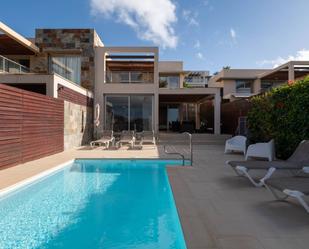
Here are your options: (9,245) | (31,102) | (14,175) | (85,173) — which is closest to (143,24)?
(31,102)

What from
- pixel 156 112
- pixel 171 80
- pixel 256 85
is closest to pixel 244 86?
pixel 256 85

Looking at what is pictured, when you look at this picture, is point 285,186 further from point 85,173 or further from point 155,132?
point 155,132

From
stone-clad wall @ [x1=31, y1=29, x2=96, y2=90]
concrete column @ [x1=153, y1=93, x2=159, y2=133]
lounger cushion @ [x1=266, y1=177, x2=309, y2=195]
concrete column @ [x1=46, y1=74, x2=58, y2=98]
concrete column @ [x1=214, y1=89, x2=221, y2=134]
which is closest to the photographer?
lounger cushion @ [x1=266, y1=177, x2=309, y2=195]

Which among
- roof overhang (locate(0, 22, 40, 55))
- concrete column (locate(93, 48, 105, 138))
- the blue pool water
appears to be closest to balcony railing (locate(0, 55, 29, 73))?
roof overhang (locate(0, 22, 40, 55))

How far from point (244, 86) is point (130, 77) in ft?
49.3

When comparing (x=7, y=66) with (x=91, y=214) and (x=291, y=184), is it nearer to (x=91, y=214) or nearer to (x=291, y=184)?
(x=91, y=214)

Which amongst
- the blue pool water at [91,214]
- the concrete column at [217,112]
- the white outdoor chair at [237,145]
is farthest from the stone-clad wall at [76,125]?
the concrete column at [217,112]

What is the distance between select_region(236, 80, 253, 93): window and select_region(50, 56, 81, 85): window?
57.9ft

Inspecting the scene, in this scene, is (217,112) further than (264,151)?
Yes

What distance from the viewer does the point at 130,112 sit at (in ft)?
64.5

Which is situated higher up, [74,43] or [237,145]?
[74,43]

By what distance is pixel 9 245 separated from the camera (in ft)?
A: 12.9

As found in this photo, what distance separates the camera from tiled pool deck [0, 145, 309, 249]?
340 cm

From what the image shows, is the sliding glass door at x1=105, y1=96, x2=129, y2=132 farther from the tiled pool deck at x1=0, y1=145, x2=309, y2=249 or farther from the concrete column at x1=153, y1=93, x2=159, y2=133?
the tiled pool deck at x1=0, y1=145, x2=309, y2=249
